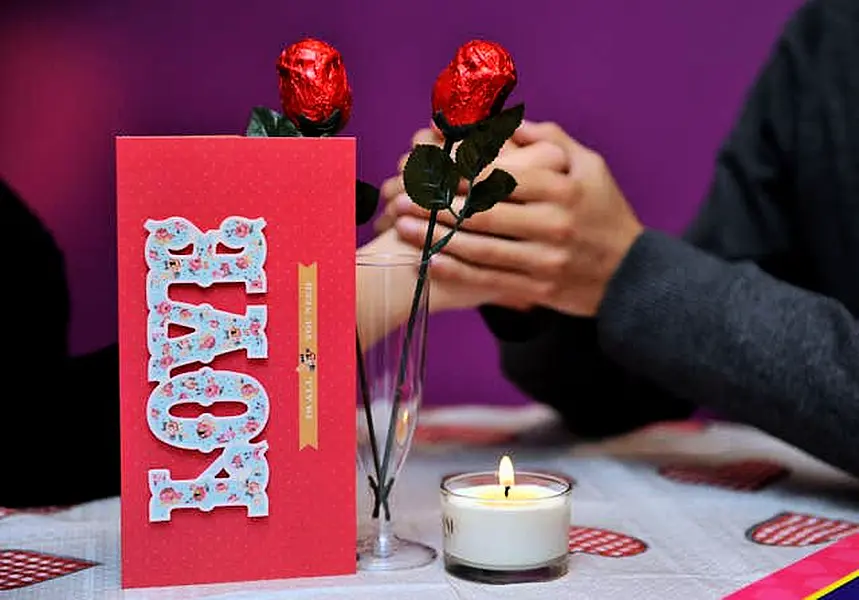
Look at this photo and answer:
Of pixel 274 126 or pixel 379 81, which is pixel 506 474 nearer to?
pixel 274 126

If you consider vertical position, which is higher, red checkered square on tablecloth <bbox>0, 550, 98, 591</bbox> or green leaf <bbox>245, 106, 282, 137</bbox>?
green leaf <bbox>245, 106, 282, 137</bbox>

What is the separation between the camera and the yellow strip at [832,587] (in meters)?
0.74

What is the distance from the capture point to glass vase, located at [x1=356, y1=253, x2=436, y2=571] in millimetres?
803

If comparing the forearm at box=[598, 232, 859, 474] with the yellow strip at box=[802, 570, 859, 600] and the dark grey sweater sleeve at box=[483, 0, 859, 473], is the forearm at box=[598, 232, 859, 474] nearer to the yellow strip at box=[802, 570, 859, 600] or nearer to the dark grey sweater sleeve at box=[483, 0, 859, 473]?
the dark grey sweater sleeve at box=[483, 0, 859, 473]

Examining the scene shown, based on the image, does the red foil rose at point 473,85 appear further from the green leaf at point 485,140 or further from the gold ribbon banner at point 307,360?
the gold ribbon banner at point 307,360

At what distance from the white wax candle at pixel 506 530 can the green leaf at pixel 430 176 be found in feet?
0.61

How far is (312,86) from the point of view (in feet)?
2.58

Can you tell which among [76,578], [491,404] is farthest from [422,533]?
[491,404]

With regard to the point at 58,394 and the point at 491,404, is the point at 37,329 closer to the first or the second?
the point at 58,394

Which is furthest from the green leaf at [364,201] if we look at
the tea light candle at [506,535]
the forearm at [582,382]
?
the forearm at [582,382]

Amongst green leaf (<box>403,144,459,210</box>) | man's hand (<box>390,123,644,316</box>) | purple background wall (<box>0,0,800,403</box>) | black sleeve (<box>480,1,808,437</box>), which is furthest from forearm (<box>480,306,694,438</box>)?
green leaf (<box>403,144,459,210</box>)

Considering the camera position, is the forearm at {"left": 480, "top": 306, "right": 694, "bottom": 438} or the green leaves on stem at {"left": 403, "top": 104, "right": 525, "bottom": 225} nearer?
the green leaves on stem at {"left": 403, "top": 104, "right": 525, "bottom": 225}

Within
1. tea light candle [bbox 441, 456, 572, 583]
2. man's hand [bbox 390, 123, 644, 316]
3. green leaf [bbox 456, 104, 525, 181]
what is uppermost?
green leaf [bbox 456, 104, 525, 181]

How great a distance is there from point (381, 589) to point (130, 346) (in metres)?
0.21
